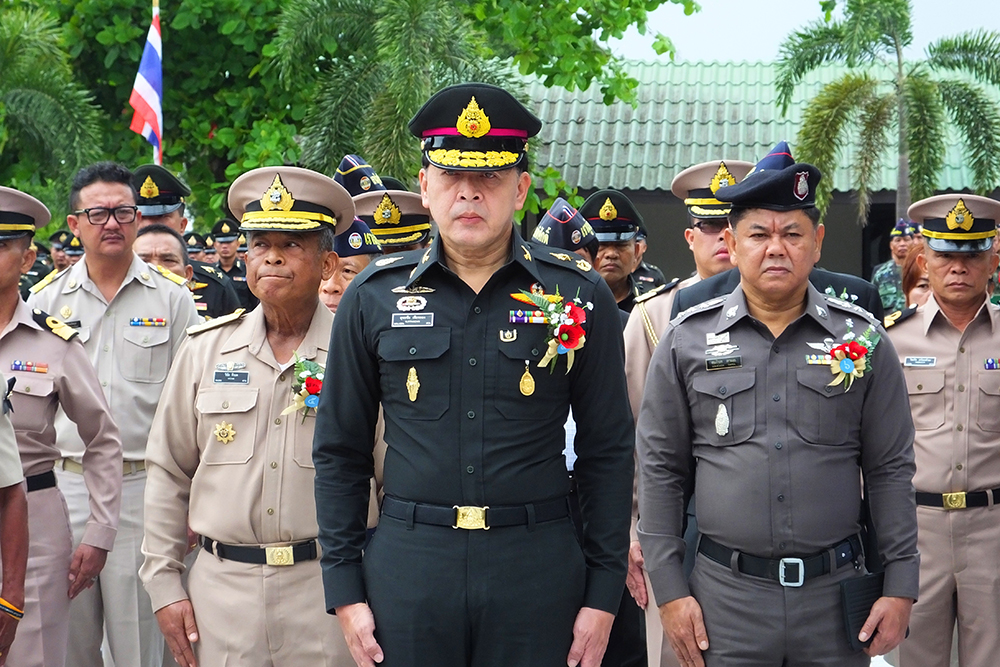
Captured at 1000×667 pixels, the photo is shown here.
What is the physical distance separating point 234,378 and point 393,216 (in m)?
2.06

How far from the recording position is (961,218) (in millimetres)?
5730

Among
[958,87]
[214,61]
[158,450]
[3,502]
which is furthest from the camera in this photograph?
[958,87]

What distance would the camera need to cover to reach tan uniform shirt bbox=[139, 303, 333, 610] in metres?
4.06

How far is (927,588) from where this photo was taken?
5.56 metres

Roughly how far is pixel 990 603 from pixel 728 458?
220 cm

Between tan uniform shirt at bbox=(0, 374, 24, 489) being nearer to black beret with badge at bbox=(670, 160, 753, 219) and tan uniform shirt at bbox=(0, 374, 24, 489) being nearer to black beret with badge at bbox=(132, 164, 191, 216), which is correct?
black beret with badge at bbox=(670, 160, 753, 219)

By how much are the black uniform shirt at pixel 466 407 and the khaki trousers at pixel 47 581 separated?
72.7 inches

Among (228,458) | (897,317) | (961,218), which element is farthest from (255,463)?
(961,218)

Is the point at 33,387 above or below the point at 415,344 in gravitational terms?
below

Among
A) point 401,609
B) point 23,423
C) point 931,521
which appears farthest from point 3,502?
point 931,521

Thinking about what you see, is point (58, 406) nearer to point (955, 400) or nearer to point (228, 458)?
point (228, 458)

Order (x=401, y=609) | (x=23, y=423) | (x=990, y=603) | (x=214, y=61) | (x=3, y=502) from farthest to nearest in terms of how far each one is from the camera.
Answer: (x=214, y=61) → (x=990, y=603) → (x=23, y=423) → (x=3, y=502) → (x=401, y=609)

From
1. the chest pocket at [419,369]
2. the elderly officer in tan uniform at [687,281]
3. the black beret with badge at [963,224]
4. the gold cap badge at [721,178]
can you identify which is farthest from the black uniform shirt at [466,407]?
the black beret with badge at [963,224]

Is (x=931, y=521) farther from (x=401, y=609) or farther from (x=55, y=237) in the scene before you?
(x=55, y=237)
